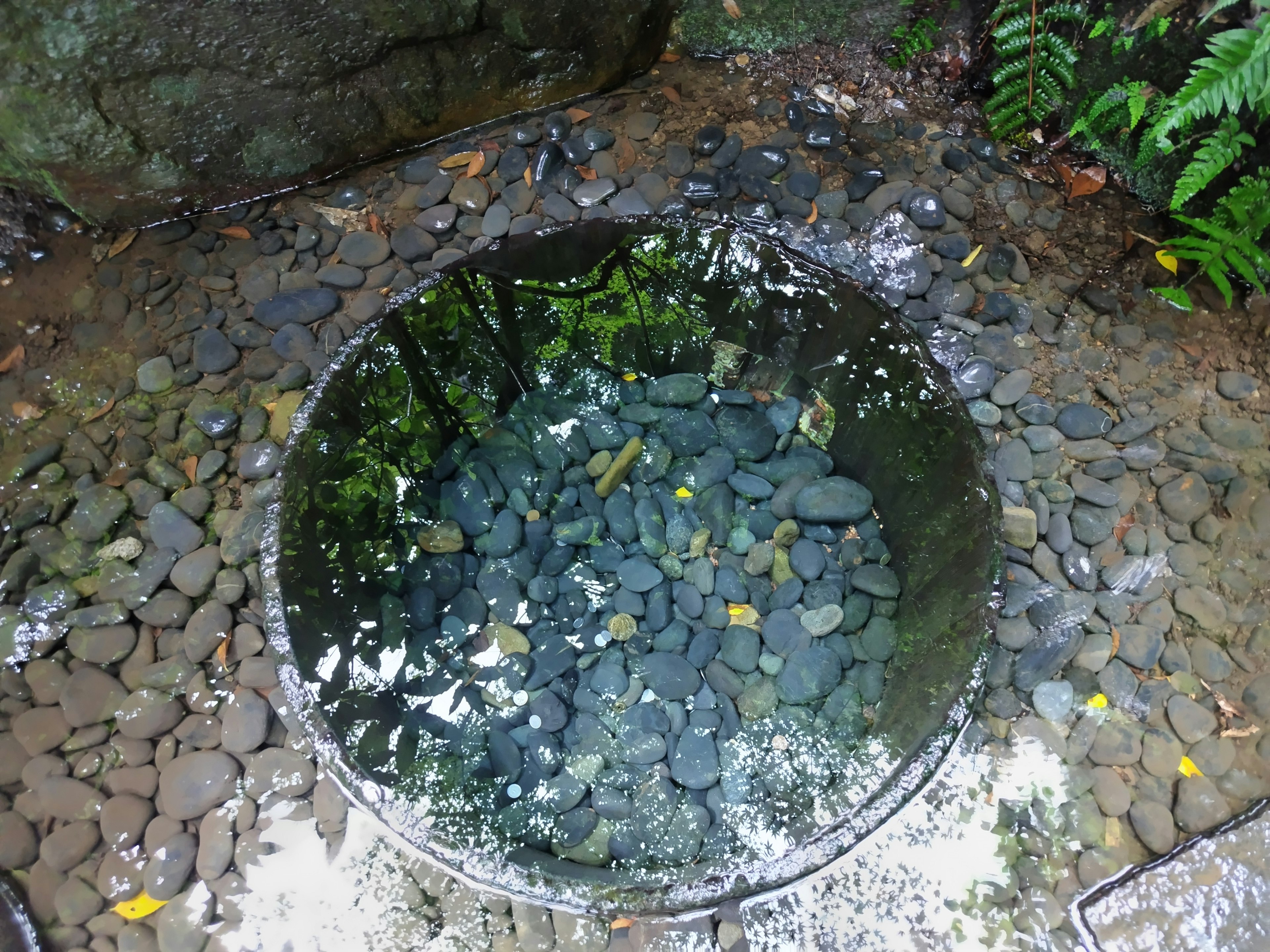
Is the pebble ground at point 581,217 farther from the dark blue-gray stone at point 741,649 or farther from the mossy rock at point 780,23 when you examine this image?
the dark blue-gray stone at point 741,649

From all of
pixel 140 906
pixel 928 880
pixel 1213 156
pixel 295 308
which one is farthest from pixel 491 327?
pixel 1213 156

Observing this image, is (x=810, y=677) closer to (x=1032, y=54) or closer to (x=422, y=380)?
(x=422, y=380)

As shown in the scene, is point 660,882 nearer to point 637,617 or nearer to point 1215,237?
point 637,617

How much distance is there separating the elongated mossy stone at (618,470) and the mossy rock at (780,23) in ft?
4.78

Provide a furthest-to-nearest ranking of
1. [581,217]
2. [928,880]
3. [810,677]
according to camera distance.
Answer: [581,217]
[810,677]
[928,880]

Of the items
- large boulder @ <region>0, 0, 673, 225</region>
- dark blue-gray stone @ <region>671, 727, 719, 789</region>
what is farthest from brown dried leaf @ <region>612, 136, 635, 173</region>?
dark blue-gray stone @ <region>671, 727, 719, 789</region>

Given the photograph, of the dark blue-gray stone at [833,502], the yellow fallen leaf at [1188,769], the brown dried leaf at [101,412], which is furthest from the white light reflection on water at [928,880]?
the brown dried leaf at [101,412]

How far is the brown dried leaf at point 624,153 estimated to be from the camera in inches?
87.1

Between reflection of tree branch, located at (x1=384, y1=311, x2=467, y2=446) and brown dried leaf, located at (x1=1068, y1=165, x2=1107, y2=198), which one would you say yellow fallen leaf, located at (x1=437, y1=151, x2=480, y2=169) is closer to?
reflection of tree branch, located at (x1=384, y1=311, x2=467, y2=446)

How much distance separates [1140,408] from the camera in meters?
1.85

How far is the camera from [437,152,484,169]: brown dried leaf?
2230 millimetres

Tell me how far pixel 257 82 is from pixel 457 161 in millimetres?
547

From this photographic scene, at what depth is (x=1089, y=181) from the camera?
218 cm

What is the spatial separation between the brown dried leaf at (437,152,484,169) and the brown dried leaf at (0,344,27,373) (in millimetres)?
1236
